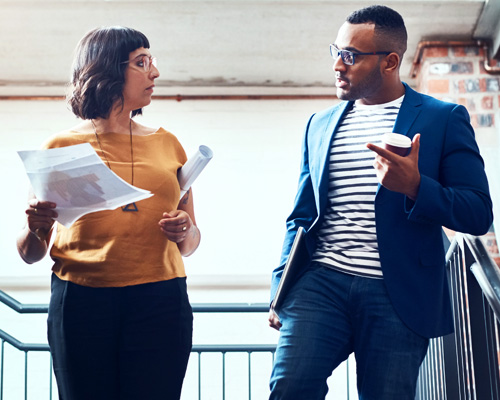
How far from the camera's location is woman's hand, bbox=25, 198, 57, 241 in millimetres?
1660

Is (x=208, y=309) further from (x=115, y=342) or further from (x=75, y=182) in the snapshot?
(x=75, y=182)

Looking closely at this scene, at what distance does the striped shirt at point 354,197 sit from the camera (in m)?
1.70

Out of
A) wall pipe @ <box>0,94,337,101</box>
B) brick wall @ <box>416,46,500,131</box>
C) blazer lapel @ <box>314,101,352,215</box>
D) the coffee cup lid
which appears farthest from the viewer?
wall pipe @ <box>0,94,337,101</box>

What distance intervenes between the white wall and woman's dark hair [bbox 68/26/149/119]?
2.78 metres

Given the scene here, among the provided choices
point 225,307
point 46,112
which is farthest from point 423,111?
point 46,112

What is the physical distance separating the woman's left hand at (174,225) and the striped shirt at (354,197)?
1.28ft

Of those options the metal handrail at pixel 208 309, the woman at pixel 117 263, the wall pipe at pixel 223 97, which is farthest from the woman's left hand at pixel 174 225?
the wall pipe at pixel 223 97

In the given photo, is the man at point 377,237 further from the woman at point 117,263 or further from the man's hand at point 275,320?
the woman at point 117,263

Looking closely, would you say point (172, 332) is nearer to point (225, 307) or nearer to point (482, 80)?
point (225, 307)

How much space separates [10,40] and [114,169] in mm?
2903

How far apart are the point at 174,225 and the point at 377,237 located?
21.9 inches

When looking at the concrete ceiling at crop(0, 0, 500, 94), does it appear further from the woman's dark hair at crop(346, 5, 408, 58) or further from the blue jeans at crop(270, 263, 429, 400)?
the blue jeans at crop(270, 263, 429, 400)

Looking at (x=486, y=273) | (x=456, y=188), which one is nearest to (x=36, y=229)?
(x=456, y=188)

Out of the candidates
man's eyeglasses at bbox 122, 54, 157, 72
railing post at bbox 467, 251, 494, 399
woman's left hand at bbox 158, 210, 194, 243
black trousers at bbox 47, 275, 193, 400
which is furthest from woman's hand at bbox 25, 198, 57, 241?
railing post at bbox 467, 251, 494, 399
